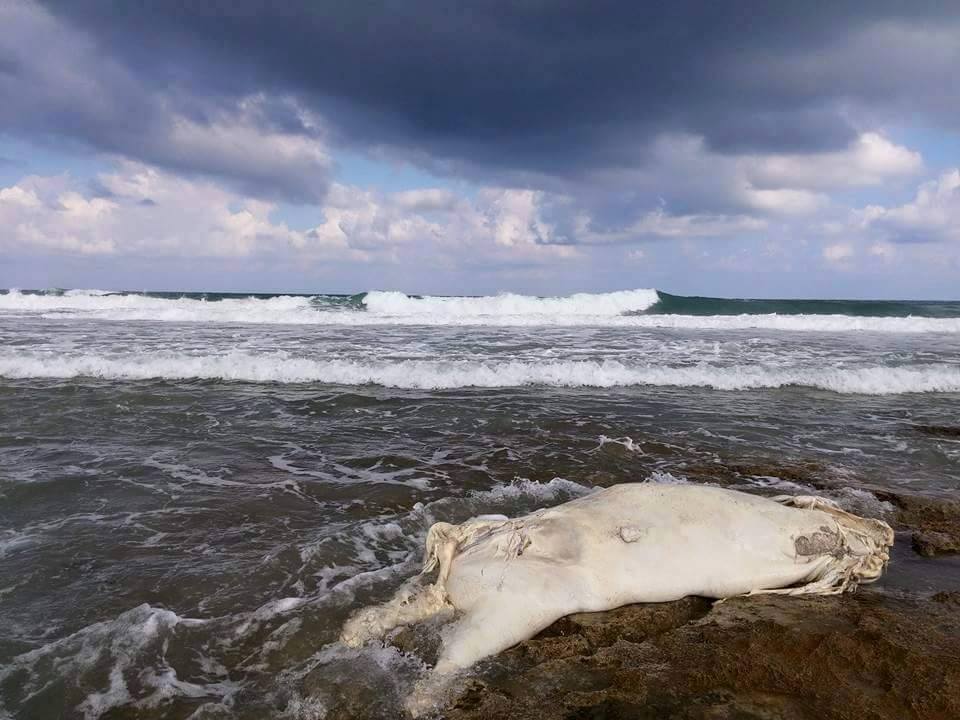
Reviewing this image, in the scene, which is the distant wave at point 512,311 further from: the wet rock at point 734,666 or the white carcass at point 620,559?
the wet rock at point 734,666

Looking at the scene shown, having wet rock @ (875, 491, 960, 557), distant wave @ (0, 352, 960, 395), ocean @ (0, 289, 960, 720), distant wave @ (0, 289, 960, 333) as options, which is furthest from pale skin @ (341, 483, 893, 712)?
distant wave @ (0, 289, 960, 333)

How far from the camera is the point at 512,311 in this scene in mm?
36188

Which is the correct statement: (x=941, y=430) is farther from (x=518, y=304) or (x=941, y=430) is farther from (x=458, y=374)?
(x=518, y=304)

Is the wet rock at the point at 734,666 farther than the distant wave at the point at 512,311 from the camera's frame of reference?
No

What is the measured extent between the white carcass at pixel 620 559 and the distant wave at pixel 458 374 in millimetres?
7116

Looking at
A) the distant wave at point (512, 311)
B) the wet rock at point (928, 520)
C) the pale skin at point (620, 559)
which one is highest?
the distant wave at point (512, 311)

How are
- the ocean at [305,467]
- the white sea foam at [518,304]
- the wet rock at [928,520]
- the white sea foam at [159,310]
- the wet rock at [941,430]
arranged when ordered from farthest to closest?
the white sea foam at [518,304], the white sea foam at [159,310], the wet rock at [941,430], the wet rock at [928,520], the ocean at [305,467]

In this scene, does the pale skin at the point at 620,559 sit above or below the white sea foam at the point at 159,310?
below

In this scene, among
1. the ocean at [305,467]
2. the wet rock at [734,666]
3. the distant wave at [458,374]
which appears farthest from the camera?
the distant wave at [458,374]

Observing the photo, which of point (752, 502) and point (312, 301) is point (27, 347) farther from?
point (312, 301)

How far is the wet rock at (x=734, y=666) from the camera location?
7.50ft

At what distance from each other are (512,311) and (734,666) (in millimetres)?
33945

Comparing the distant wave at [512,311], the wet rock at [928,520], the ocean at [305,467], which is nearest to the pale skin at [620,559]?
the ocean at [305,467]

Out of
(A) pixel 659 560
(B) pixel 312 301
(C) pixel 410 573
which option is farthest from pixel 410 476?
(B) pixel 312 301
